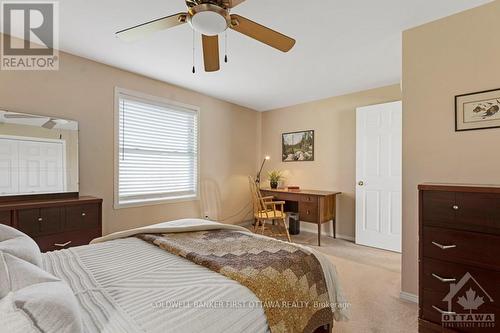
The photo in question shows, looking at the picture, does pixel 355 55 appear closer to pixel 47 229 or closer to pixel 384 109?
pixel 384 109

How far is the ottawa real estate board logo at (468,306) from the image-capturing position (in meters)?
1.47

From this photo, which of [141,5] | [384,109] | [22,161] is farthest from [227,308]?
[384,109]

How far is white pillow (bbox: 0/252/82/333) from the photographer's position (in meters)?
0.65

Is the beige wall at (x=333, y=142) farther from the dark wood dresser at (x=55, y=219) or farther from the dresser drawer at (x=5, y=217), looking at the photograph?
the dresser drawer at (x=5, y=217)

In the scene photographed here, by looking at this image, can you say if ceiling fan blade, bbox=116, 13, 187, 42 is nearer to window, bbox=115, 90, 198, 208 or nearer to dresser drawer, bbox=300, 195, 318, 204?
window, bbox=115, 90, 198, 208

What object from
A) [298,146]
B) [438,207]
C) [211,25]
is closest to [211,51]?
[211,25]

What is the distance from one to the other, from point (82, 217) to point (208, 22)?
2.27 metres

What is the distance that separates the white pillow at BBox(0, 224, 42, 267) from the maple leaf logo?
2.35 meters

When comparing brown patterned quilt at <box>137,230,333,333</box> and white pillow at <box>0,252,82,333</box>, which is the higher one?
white pillow at <box>0,252,82,333</box>

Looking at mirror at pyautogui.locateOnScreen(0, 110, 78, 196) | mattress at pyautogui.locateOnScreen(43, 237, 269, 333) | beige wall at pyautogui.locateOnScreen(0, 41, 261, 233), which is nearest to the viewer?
mattress at pyautogui.locateOnScreen(43, 237, 269, 333)

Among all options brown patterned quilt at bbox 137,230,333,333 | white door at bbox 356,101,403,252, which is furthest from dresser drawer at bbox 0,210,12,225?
white door at bbox 356,101,403,252

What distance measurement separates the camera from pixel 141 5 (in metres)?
1.93

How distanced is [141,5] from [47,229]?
2.15 metres

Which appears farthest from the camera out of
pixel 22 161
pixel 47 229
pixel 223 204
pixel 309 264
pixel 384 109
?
pixel 223 204
